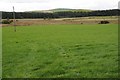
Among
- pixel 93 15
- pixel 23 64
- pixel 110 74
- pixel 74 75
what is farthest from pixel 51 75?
pixel 93 15

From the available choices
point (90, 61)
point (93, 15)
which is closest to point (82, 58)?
point (90, 61)

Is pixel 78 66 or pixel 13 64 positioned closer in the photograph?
pixel 78 66

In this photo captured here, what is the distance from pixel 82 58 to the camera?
1619 cm

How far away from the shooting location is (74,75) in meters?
11.7

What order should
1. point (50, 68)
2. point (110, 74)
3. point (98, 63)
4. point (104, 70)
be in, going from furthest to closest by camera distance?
point (98, 63) < point (50, 68) < point (104, 70) < point (110, 74)

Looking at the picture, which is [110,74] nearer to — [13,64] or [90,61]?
[90,61]

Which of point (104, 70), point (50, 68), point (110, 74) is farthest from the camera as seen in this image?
point (50, 68)

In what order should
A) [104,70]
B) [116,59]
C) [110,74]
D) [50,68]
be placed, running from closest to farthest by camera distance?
[110,74]
[104,70]
[50,68]
[116,59]

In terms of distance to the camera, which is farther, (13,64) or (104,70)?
(13,64)

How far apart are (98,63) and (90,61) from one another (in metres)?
0.76

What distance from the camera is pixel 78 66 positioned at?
45.0 feet

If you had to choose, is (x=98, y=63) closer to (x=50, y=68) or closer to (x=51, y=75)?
(x=50, y=68)

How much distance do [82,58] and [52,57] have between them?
1.75 meters

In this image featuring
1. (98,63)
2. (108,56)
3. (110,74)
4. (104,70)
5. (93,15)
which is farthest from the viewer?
(93,15)
